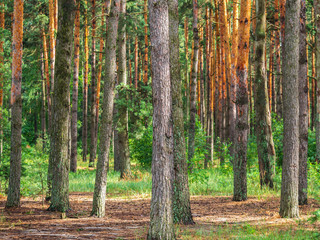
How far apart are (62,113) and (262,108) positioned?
21.3 feet

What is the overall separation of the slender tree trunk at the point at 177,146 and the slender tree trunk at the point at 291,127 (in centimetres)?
243

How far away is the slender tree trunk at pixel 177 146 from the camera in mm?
7316

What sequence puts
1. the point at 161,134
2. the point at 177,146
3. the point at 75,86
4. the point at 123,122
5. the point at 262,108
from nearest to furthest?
the point at 161,134
the point at 177,146
the point at 262,108
the point at 123,122
the point at 75,86

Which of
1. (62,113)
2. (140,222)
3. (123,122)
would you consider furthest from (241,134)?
(123,122)

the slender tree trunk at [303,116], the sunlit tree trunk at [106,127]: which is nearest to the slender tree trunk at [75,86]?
the sunlit tree trunk at [106,127]

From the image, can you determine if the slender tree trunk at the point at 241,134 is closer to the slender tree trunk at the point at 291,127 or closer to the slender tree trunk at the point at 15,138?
the slender tree trunk at the point at 291,127

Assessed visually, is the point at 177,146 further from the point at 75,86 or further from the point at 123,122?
the point at 75,86

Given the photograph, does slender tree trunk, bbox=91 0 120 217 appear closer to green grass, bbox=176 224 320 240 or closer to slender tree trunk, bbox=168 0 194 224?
slender tree trunk, bbox=168 0 194 224

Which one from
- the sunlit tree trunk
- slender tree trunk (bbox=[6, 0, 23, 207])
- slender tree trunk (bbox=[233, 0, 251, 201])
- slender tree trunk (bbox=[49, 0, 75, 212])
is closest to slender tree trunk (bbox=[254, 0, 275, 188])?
slender tree trunk (bbox=[233, 0, 251, 201])

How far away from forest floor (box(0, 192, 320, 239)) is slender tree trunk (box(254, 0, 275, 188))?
1365 millimetres

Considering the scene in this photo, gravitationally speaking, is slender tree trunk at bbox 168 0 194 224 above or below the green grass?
above

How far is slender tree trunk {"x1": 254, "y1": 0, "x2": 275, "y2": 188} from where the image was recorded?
1146cm

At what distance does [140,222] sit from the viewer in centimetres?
805

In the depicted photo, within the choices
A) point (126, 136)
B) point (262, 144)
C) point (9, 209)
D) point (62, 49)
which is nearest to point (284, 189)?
point (262, 144)
